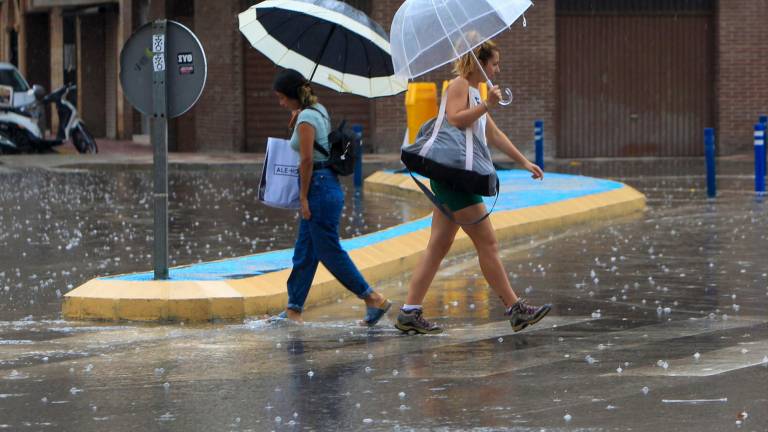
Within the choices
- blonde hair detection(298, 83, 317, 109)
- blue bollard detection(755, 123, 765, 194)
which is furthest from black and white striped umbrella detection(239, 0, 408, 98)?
blue bollard detection(755, 123, 765, 194)

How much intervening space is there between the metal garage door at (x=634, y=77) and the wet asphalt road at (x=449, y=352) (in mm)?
16727

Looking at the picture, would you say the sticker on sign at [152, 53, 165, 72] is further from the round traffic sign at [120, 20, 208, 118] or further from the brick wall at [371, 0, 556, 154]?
the brick wall at [371, 0, 556, 154]

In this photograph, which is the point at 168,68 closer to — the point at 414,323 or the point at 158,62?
the point at 158,62

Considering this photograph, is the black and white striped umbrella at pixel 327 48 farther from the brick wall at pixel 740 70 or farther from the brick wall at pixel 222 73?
the brick wall at pixel 740 70

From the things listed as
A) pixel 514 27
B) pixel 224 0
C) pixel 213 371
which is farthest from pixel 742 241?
pixel 224 0

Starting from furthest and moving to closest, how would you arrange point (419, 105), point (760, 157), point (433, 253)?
point (419, 105) < point (760, 157) < point (433, 253)

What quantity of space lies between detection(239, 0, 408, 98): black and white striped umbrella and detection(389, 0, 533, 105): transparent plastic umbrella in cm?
107

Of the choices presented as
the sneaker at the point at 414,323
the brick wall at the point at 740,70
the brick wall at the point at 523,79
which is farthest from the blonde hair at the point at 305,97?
the brick wall at the point at 740,70

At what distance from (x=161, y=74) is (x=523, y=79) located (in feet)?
71.1

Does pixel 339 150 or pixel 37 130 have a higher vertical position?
pixel 339 150

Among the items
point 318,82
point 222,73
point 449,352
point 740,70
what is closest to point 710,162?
point 318,82

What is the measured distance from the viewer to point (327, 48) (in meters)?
10.4

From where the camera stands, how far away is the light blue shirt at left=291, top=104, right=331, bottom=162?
9617mm

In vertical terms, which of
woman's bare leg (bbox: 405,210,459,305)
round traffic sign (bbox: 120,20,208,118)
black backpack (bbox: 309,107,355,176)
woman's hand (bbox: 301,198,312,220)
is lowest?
woman's bare leg (bbox: 405,210,459,305)
